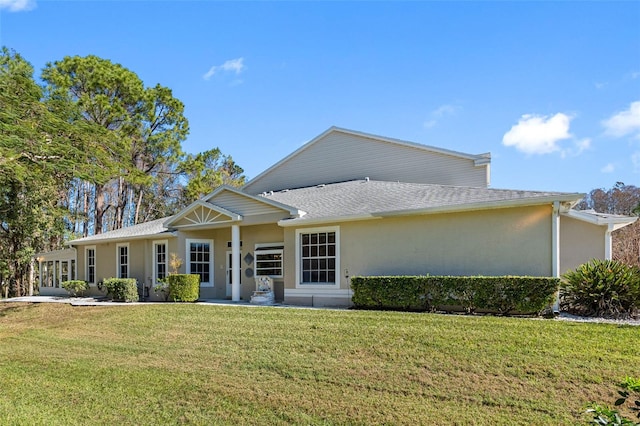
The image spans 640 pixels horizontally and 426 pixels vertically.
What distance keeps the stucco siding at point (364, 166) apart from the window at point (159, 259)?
637cm

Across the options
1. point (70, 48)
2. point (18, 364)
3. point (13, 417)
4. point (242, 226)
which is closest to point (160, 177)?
point (70, 48)

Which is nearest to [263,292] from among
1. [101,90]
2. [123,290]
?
[123,290]

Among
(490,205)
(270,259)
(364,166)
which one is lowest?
(270,259)

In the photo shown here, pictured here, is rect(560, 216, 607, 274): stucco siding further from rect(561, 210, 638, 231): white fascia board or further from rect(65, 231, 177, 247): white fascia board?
rect(65, 231, 177, 247): white fascia board

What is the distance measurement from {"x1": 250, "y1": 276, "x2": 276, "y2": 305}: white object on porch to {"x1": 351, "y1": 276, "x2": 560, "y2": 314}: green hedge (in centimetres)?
391

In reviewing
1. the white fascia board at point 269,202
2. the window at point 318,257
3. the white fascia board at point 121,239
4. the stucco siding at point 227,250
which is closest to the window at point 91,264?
the white fascia board at point 121,239

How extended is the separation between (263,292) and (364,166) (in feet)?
26.1

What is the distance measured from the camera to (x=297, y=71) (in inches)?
645

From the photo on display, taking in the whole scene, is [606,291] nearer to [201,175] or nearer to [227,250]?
[227,250]

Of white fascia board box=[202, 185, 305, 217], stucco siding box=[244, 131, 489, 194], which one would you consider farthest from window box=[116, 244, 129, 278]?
stucco siding box=[244, 131, 489, 194]

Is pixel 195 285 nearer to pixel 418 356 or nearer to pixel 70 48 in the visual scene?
pixel 418 356

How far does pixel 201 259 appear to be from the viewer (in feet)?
59.5

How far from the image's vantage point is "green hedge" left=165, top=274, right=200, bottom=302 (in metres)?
16.0

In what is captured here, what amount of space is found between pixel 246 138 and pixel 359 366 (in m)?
17.1
